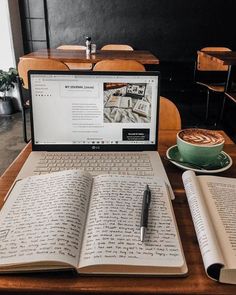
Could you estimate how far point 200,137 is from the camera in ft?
2.71

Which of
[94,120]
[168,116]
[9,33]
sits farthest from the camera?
[9,33]

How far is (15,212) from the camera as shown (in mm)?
569

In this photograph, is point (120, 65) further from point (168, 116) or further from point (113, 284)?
point (113, 284)

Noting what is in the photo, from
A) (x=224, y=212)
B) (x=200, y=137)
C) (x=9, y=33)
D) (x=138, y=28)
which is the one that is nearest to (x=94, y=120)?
(x=200, y=137)

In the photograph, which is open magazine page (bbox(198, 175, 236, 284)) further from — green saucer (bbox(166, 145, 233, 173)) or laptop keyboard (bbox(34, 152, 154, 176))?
laptop keyboard (bbox(34, 152, 154, 176))

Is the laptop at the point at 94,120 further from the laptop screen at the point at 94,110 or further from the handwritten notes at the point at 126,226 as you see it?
the handwritten notes at the point at 126,226

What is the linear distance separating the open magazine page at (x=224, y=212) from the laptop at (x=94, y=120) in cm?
15

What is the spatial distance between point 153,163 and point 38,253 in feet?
1.43

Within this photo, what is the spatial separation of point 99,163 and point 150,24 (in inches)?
134

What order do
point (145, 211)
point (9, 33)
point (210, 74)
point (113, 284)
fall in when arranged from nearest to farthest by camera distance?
point (113, 284) → point (145, 211) → point (9, 33) → point (210, 74)

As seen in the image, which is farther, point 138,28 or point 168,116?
point 138,28

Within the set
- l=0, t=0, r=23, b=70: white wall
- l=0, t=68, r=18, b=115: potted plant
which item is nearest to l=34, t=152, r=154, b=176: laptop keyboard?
l=0, t=68, r=18, b=115: potted plant

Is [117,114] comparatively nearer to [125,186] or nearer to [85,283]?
[125,186]

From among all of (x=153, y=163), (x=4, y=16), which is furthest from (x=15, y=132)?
(x=153, y=163)
